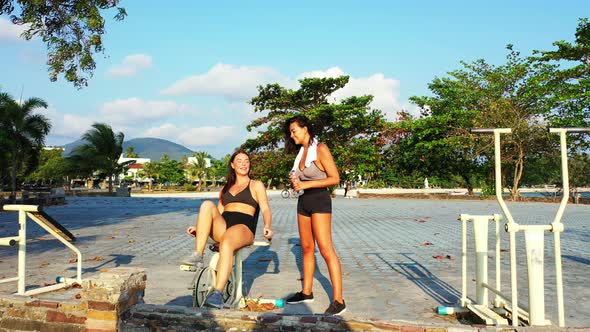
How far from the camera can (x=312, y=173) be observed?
13.6 ft

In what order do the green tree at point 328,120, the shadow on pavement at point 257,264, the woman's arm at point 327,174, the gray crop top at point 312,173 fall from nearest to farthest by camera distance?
the woman's arm at point 327,174, the gray crop top at point 312,173, the shadow on pavement at point 257,264, the green tree at point 328,120

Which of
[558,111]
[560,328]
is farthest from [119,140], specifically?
[560,328]

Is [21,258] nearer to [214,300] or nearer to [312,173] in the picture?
[214,300]

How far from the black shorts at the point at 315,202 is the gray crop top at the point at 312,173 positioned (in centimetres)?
11

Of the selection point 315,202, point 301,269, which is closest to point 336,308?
point 315,202

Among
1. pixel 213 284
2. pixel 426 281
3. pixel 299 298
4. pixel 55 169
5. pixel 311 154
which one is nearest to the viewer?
pixel 213 284

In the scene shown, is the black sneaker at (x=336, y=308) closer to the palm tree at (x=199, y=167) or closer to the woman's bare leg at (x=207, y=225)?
the woman's bare leg at (x=207, y=225)

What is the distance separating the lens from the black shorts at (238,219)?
13.9 ft

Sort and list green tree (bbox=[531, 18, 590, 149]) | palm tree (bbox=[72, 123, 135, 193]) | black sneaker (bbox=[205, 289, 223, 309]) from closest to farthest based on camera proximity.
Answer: black sneaker (bbox=[205, 289, 223, 309])
green tree (bbox=[531, 18, 590, 149])
palm tree (bbox=[72, 123, 135, 193])

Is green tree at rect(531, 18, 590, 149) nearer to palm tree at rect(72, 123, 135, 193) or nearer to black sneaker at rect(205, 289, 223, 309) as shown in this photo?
black sneaker at rect(205, 289, 223, 309)

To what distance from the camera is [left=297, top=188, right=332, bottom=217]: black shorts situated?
4.04 metres

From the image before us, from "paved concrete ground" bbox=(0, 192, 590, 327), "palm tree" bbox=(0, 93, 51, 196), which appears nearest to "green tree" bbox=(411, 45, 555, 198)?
"paved concrete ground" bbox=(0, 192, 590, 327)

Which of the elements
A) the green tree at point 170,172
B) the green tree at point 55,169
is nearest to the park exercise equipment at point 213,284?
the green tree at point 55,169

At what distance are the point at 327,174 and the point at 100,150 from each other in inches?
1726
